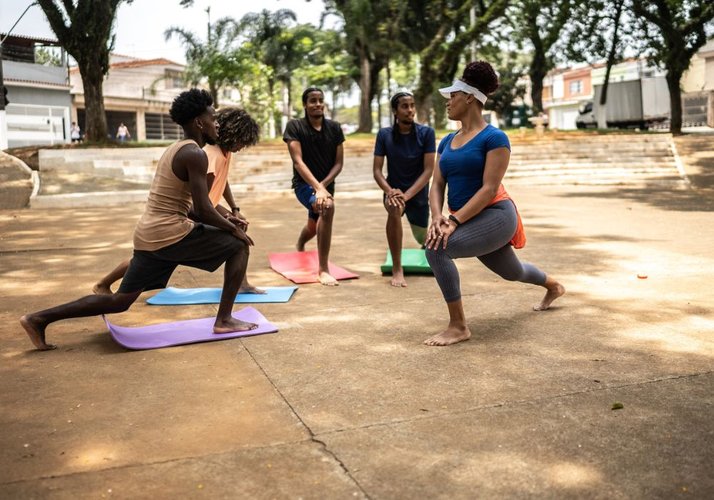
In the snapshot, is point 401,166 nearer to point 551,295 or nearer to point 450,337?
point 551,295

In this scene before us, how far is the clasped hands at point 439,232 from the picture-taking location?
4.91m

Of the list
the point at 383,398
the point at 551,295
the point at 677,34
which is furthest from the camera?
the point at 677,34

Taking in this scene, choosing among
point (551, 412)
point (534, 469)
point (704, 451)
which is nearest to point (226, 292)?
point (551, 412)

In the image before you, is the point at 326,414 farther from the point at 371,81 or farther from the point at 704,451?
the point at 371,81

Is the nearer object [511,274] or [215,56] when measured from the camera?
[511,274]

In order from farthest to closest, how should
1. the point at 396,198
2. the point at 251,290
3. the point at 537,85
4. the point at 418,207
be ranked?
1. the point at 537,85
2. the point at 418,207
3. the point at 396,198
4. the point at 251,290

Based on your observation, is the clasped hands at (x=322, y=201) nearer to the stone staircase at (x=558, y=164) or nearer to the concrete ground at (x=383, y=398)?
the concrete ground at (x=383, y=398)

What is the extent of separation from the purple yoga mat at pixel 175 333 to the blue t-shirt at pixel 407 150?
2.30 metres

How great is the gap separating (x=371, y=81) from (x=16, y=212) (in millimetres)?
22644

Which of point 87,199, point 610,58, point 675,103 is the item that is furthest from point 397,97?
point 610,58

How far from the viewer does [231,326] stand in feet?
17.7

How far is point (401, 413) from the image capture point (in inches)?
149

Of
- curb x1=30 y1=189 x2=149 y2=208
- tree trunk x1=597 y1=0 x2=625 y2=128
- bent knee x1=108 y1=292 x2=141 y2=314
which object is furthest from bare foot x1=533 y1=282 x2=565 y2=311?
tree trunk x1=597 y1=0 x2=625 y2=128

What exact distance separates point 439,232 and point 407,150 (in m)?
2.64
